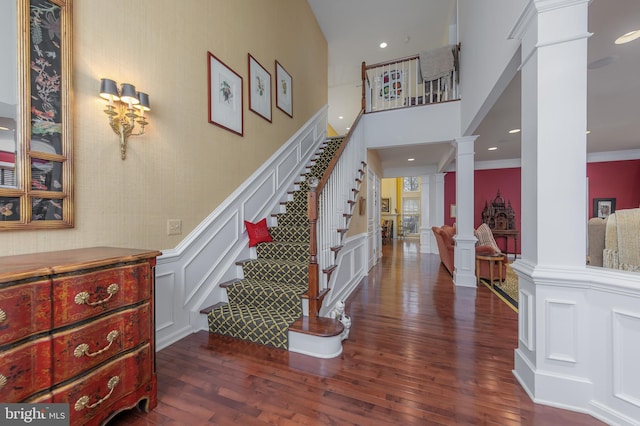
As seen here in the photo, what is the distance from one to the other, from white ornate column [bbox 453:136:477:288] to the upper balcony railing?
0.89 metres

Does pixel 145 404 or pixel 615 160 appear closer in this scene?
pixel 145 404

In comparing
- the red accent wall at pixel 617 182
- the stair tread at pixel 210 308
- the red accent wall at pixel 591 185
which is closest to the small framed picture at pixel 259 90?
the stair tread at pixel 210 308

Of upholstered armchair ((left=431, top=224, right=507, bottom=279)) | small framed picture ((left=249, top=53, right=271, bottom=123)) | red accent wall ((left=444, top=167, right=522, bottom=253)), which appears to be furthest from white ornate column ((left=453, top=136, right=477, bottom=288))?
red accent wall ((left=444, top=167, right=522, bottom=253))

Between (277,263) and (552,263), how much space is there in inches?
93.2

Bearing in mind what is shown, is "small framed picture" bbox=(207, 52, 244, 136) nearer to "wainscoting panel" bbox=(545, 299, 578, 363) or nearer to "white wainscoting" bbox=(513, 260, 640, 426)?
"white wainscoting" bbox=(513, 260, 640, 426)

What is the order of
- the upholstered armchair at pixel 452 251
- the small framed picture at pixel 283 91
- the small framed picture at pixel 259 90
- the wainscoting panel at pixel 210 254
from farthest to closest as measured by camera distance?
the upholstered armchair at pixel 452 251, the small framed picture at pixel 283 91, the small framed picture at pixel 259 90, the wainscoting panel at pixel 210 254

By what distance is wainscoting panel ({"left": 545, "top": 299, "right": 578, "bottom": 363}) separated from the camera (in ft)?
5.28

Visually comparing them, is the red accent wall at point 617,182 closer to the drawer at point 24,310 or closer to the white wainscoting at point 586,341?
the white wainscoting at point 586,341

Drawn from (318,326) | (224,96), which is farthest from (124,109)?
(318,326)

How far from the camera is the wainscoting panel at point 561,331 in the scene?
1.61 meters

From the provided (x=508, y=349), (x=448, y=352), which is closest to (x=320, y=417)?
(x=448, y=352)

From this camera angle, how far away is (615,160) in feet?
21.5

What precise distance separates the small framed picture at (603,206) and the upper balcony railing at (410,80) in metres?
5.78

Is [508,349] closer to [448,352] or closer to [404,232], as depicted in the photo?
[448,352]
